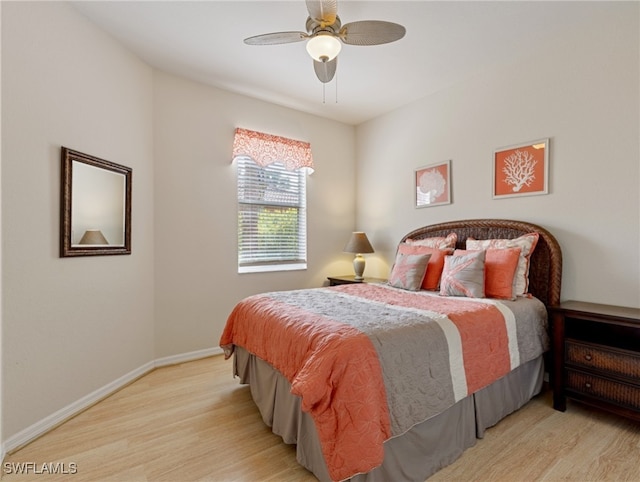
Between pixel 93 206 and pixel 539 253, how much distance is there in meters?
3.50

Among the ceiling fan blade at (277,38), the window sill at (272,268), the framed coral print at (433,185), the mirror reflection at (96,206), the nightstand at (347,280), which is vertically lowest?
the nightstand at (347,280)

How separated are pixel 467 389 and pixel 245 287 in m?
2.43

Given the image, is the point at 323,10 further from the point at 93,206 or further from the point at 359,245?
the point at 359,245

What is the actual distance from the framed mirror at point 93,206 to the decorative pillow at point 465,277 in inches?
105

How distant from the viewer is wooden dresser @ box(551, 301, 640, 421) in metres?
1.88

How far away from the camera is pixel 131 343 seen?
2.70 m

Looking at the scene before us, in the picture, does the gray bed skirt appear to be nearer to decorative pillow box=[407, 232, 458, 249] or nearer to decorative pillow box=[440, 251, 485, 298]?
decorative pillow box=[440, 251, 485, 298]

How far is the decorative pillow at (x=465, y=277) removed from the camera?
2373 millimetres

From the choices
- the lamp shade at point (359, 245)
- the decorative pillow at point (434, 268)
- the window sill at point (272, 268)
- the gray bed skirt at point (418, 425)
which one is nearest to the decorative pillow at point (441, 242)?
the decorative pillow at point (434, 268)

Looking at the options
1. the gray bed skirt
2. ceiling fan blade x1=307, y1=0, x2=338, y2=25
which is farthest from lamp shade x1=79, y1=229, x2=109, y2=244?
ceiling fan blade x1=307, y1=0, x2=338, y2=25

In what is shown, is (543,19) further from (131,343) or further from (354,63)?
(131,343)

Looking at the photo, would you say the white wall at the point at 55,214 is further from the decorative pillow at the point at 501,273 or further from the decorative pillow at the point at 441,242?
the decorative pillow at the point at 501,273

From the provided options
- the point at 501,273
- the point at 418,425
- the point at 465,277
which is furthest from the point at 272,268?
the point at 418,425

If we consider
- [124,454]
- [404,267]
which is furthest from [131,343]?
[404,267]
